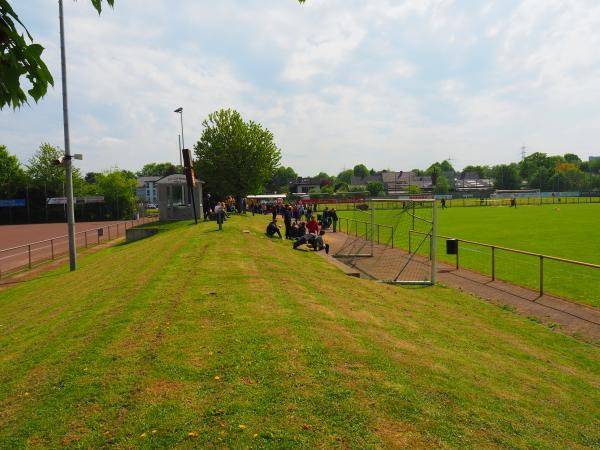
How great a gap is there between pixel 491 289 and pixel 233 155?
3533 centimetres

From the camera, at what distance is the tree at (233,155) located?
45219 mm

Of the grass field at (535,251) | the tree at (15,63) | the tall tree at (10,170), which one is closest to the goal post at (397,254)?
the grass field at (535,251)

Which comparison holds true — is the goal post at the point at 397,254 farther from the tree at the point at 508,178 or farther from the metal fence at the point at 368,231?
the tree at the point at 508,178

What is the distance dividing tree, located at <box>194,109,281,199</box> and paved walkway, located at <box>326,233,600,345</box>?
85.7 feet

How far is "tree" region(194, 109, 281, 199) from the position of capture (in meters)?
45.2

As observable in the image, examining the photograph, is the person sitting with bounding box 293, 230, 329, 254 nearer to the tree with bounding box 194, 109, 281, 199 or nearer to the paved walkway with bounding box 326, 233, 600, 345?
the paved walkway with bounding box 326, 233, 600, 345

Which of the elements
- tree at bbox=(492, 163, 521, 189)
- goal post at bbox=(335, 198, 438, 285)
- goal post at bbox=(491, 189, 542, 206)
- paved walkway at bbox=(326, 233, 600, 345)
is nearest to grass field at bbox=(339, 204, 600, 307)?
goal post at bbox=(335, 198, 438, 285)

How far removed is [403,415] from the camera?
4.49m

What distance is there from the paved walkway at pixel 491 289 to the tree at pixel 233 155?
26.1m

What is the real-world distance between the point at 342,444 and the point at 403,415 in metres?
0.82

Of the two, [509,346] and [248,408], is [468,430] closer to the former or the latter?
[248,408]

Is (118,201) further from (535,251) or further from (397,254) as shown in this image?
(535,251)

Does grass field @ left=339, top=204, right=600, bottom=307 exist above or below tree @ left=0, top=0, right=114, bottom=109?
below

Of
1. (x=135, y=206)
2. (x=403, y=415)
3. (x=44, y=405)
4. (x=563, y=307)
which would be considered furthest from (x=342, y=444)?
(x=135, y=206)
